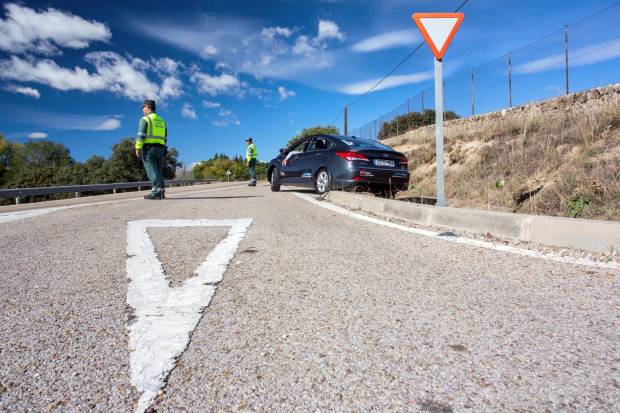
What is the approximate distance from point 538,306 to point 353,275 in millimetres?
1133

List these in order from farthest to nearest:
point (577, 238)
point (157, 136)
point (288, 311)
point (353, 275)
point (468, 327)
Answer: point (157, 136) < point (577, 238) < point (353, 275) < point (288, 311) < point (468, 327)

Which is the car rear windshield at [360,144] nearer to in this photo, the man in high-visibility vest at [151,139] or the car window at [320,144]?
the car window at [320,144]

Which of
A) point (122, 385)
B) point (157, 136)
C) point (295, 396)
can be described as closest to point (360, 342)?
point (295, 396)

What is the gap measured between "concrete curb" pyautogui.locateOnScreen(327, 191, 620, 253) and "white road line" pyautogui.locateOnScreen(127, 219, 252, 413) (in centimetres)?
271

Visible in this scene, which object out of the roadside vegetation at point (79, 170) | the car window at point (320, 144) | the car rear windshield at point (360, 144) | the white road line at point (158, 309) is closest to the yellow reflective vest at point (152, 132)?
the car window at point (320, 144)

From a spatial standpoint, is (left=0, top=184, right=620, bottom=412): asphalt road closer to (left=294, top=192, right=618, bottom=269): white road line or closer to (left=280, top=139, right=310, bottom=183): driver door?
(left=294, top=192, right=618, bottom=269): white road line

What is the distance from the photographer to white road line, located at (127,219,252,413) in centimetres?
145

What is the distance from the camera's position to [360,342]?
171 cm

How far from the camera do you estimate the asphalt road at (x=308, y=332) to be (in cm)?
131

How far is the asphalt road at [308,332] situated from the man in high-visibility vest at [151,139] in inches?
240

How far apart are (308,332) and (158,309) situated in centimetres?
84

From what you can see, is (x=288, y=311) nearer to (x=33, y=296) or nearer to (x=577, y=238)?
(x=33, y=296)

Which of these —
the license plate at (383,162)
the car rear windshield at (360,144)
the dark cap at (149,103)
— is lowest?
the license plate at (383,162)

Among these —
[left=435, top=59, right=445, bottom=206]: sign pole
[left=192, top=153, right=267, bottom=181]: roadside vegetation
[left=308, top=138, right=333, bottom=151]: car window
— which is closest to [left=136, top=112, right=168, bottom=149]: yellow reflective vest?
[left=308, top=138, right=333, bottom=151]: car window
